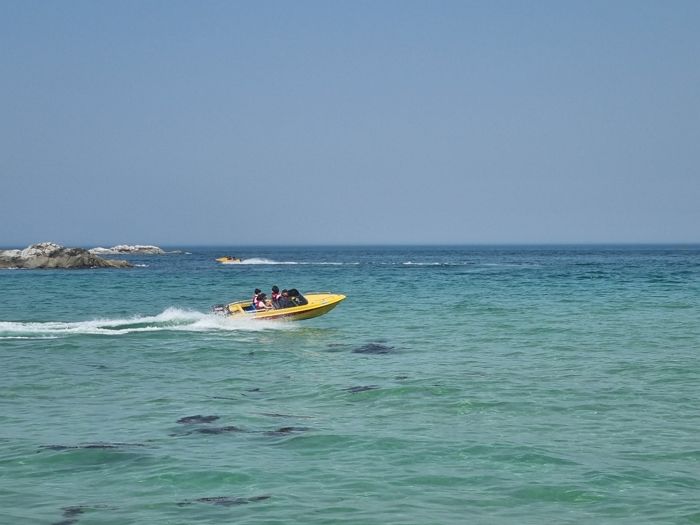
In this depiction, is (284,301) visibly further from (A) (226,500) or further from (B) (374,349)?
(A) (226,500)

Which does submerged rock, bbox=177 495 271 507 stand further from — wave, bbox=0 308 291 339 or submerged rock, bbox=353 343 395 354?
wave, bbox=0 308 291 339

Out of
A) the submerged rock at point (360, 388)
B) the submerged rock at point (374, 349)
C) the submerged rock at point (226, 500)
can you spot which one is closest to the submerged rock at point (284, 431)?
the submerged rock at point (226, 500)

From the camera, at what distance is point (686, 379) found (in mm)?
17875

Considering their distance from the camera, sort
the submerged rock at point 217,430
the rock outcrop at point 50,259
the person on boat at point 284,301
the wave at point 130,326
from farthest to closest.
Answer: the rock outcrop at point 50,259 < the person on boat at point 284,301 < the wave at point 130,326 < the submerged rock at point 217,430

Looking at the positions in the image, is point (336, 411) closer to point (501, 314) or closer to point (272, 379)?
point (272, 379)

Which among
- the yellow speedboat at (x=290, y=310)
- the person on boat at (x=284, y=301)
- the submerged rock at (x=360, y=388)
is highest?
the person on boat at (x=284, y=301)

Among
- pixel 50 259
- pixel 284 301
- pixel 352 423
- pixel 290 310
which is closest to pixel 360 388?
pixel 352 423

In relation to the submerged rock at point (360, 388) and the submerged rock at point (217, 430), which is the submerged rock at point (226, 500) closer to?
the submerged rock at point (217, 430)

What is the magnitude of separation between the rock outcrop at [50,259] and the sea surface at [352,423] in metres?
55.6

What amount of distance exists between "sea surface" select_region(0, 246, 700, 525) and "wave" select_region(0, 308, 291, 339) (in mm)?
154

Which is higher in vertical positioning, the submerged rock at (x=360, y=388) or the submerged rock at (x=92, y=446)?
the submerged rock at (x=360, y=388)

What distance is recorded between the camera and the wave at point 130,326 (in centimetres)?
2822

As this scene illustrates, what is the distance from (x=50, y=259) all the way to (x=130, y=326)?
5700 cm

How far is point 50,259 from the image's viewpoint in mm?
83125
